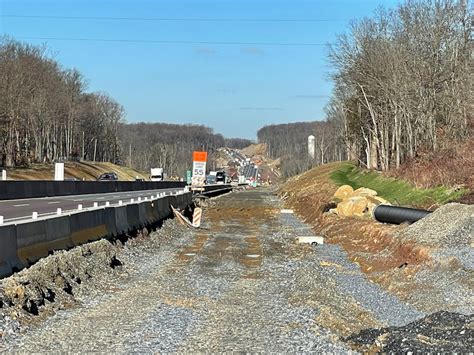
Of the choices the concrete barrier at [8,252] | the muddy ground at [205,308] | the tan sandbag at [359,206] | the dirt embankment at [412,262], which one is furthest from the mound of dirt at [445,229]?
the tan sandbag at [359,206]

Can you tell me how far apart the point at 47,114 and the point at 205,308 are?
10289cm

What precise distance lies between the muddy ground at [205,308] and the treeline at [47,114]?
6862 centimetres

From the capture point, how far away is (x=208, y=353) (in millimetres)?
9500

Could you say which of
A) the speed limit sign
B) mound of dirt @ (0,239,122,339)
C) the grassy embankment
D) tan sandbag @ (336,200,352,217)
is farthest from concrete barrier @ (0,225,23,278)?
the speed limit sign

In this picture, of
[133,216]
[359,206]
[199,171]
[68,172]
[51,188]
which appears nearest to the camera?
[133,216]

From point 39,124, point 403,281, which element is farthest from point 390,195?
point 39,124

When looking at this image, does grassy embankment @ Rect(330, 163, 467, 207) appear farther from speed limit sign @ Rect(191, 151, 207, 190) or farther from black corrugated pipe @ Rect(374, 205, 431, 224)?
speed limit sign @ Rect(191, 151, 207, 190)

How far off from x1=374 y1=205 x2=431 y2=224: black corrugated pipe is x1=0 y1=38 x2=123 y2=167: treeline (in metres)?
61.5

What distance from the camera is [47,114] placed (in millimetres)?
110938

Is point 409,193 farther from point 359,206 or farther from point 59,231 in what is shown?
point 59,231

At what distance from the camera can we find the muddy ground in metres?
10.1

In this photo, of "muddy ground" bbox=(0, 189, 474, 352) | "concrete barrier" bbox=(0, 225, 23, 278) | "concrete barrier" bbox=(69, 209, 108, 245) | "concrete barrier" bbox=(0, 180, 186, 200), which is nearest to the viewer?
"muddy ground" bbox=(0, 189, 474, 352)

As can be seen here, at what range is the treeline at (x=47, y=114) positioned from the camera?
88812 mm

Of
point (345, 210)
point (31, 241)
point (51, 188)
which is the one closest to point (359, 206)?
point (345, 210)
